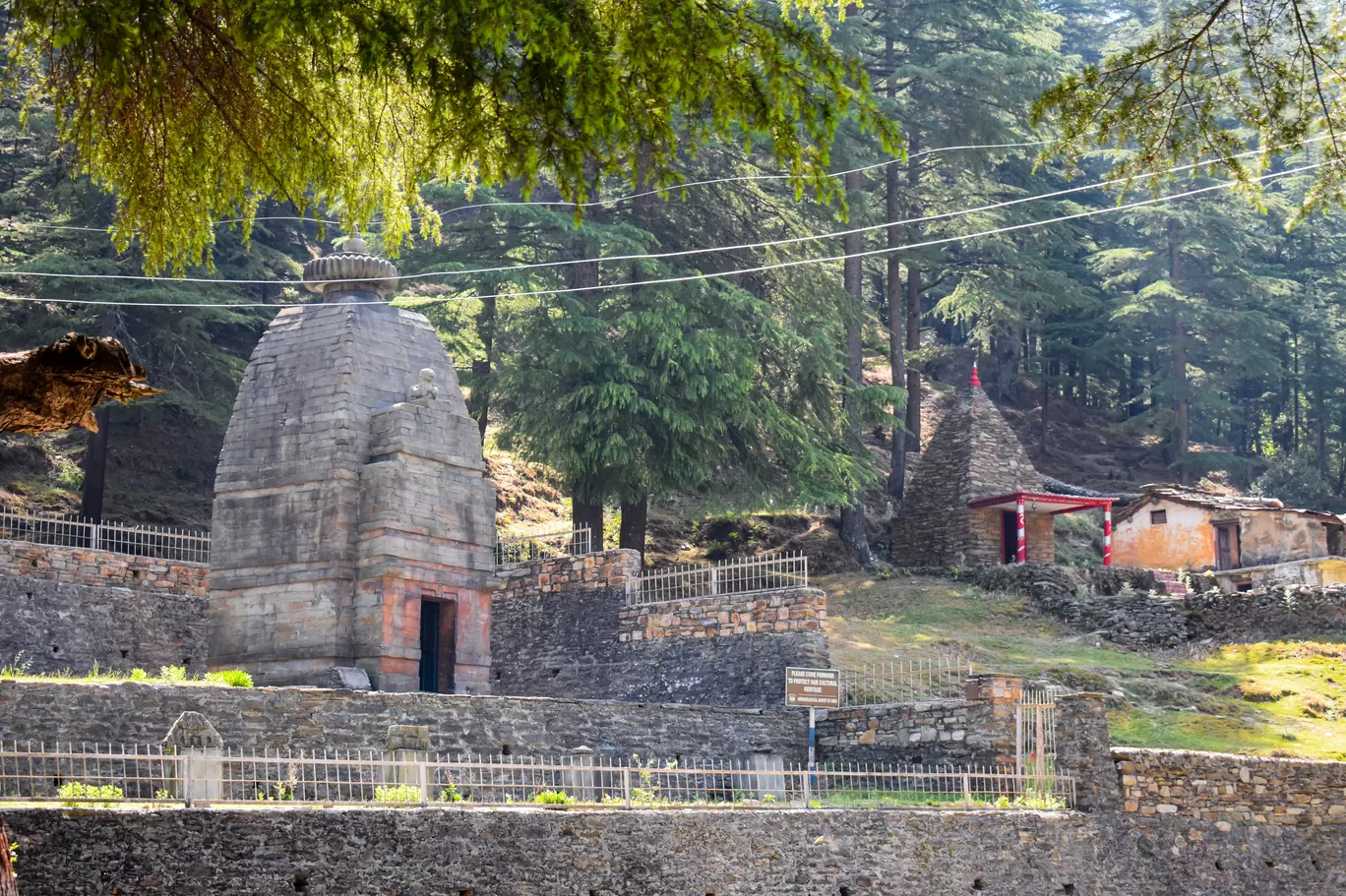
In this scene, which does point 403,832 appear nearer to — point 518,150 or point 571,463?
point 518,150

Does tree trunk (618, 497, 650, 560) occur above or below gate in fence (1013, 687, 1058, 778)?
above

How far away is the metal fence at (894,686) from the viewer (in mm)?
23019

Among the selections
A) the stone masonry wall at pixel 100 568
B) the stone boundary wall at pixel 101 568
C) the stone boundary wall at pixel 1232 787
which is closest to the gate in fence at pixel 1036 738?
the stone boundary wall at pixel 1232 787

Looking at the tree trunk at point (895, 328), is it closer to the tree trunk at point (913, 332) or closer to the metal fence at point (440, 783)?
the tree trunk at point (913, 332)

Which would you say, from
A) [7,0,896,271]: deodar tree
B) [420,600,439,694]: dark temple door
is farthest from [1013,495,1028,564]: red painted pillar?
[7,0,896,271]: deodar tree

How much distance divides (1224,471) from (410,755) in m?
39.0

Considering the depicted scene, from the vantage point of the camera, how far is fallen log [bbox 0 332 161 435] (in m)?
9.09

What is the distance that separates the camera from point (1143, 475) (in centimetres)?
4938

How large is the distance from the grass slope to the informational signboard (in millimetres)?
4129

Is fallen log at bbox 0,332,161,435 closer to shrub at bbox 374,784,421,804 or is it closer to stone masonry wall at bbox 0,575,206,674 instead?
shrub at bbox 374,784,421,804

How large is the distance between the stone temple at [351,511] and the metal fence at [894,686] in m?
5.24

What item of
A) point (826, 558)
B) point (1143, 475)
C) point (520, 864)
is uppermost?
point (1143, 475)

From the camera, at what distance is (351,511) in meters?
21.2

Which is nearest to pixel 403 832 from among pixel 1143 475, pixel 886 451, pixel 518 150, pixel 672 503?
pixel 518 150
